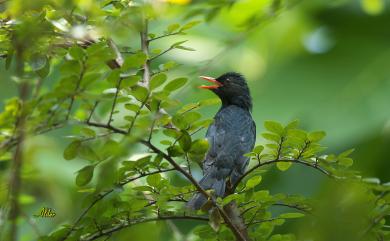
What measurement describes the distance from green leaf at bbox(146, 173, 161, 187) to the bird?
95cm

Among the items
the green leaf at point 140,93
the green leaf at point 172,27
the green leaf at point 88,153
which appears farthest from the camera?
the green leaf at point 172,27

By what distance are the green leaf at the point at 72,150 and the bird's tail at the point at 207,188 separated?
0.54 meters

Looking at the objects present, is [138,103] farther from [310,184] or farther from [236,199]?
[310,184]

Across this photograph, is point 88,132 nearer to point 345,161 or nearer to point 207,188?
point 345,161

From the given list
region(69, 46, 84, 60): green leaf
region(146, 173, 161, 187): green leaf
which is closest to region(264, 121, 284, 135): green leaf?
region(146, 173, 161, 187): green leaf

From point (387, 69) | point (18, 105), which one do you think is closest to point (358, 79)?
point (387, 69)

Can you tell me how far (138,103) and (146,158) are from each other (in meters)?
0.29

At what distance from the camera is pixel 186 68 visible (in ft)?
11.2

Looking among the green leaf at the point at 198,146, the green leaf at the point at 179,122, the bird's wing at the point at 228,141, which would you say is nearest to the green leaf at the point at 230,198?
the green leaf at the point at 198,146

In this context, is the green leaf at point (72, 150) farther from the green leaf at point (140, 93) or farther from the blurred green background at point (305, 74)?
the blurred green background at point (305, 74)

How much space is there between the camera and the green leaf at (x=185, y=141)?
268cm

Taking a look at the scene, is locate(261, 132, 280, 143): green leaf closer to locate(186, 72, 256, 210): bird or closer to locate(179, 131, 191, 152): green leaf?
locate(179, 131, 191, 152): green leaf

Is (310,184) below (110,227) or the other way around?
below

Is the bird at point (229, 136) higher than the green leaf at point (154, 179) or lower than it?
lower
